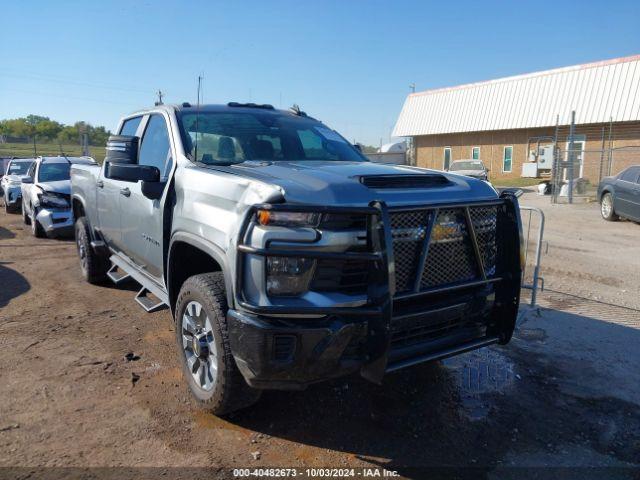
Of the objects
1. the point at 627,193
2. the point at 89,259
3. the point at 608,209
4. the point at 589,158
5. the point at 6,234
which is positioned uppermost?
the point at 589,158

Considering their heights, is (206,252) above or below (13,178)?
above

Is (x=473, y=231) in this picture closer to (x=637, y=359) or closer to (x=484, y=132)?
(x=637, y=359)

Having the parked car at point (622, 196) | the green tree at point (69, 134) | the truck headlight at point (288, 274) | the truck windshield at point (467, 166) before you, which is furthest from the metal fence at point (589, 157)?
the green tree at point (69, 134)

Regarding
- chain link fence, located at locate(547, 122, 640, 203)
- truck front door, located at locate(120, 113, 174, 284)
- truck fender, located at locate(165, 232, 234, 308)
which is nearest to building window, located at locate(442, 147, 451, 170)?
chain link fence, located at locate(547, 122, 640, 203)

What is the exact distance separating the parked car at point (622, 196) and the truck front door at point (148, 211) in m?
11.4

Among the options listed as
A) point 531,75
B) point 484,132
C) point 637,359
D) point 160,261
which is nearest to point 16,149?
point 484,132

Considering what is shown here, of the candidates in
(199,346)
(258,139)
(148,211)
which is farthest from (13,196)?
(199,346)

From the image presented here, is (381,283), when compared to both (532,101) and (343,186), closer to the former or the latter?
(343,186)

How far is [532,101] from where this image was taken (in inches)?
1128

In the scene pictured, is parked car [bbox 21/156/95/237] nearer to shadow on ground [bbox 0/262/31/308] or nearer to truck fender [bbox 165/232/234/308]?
shadow on ground [bbox 0/262/31/308]

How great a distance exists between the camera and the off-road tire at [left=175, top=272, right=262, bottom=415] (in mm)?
3082

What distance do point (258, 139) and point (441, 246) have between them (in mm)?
Result: 1896

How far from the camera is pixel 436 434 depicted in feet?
10.9

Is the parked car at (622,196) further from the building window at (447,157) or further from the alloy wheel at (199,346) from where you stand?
the building window at (447,157)
